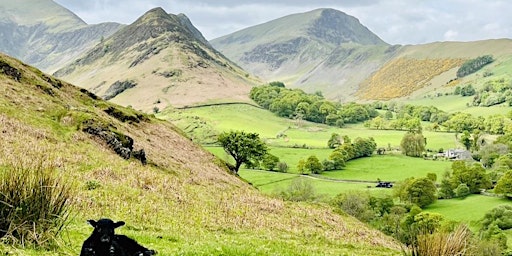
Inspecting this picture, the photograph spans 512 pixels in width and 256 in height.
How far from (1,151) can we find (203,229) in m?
13.8

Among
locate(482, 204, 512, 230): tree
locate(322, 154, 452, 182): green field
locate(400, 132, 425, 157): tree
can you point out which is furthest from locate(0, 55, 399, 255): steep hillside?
locate(400, 132, 425, 157): tree

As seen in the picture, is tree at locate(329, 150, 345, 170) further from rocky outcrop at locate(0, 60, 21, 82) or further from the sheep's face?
the sheep's face

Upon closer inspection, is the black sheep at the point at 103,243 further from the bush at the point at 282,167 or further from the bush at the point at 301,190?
the bush at the point at 282,167

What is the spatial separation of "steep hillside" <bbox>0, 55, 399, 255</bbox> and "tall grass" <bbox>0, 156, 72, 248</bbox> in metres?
0.43

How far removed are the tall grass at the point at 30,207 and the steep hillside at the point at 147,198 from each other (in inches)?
17.1

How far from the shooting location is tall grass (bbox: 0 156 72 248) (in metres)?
11.9

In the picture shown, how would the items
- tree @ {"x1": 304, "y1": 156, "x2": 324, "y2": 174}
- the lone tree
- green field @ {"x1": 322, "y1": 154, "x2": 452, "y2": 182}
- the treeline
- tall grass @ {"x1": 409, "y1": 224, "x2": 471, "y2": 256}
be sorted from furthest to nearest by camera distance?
the treeline < tree @ {"x1": 304, "y1": 156, "x2": 324, "y2": 174} < green field @ {"x1": 322, "y1": 154, "x2": 452, "y2": 182} < the lone tree < tall grass @ {"x1": 409, "y1": 224, "x2": 471, "y2": 256}

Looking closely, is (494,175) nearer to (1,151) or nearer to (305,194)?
(305,194)

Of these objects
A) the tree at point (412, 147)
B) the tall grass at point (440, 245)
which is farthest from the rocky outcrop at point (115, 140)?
the tree at point (412, 147)

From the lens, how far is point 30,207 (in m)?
12.2

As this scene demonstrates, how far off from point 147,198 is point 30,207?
1590cm

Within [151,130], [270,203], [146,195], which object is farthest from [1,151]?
[151,130]

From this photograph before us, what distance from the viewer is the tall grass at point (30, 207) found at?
39.0 ft

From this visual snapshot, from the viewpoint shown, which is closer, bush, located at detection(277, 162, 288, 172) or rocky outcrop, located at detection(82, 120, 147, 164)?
rocky outcrop, located at detection(82, 120, 147, 164)
